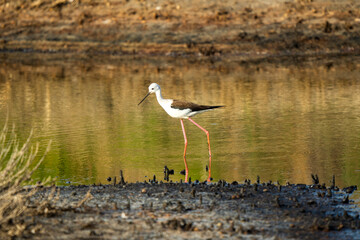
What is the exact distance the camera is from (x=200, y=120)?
17.2 metres

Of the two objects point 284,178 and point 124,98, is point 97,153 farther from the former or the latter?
point 124,98

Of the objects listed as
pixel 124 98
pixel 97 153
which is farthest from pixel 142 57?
pixel 97 153

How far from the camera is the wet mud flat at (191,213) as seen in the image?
796cm

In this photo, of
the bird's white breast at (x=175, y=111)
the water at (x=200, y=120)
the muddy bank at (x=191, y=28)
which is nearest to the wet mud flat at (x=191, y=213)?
the water at (x=200, y=120)

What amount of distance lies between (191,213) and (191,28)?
28.0m

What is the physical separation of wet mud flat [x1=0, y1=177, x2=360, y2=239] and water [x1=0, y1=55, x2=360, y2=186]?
133 centimetres

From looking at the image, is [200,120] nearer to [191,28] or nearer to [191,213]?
[191,213]

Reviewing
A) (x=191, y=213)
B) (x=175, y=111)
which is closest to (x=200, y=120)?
(x=175, y=111)

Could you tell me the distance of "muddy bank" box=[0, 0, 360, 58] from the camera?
115 feet

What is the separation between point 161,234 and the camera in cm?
792

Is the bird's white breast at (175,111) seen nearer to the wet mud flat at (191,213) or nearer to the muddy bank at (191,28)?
the wet mud flat at (191,213)

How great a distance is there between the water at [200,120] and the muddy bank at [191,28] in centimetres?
346

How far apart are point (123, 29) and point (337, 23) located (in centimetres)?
1091

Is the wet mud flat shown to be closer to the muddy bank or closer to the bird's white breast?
the bird's white breast
